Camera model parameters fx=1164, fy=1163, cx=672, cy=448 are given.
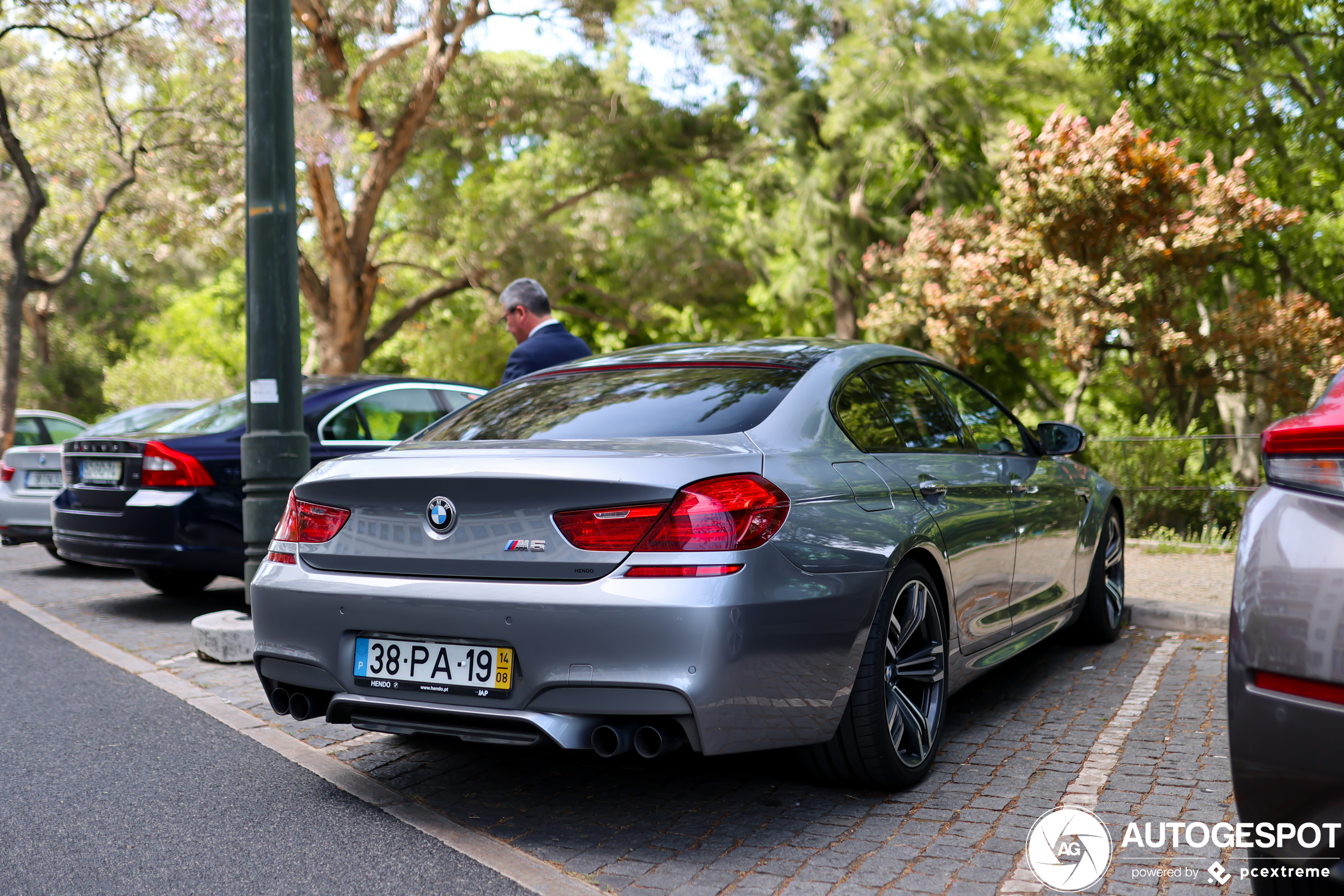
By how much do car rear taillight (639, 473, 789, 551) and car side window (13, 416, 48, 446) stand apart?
11131mm

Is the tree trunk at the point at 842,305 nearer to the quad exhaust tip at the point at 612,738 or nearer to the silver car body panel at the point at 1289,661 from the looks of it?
the quad exhaust tip at the point at 612,738

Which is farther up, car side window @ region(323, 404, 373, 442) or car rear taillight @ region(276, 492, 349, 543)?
car side window @ region(323, 404, 373, 442)

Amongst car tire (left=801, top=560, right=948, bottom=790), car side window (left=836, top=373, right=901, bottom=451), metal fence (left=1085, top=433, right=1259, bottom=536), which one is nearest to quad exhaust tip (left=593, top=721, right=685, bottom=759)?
car tire (left=801, top=560, right=948, bottom=790)

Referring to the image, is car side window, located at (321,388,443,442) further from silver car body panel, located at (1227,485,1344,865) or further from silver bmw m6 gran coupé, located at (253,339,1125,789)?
silver car body panel, located at (1227,485,1344,865)

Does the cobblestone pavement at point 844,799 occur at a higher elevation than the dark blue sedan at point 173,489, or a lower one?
lower

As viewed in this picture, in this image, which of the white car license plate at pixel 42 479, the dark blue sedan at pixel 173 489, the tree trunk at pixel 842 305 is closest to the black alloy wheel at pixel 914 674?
the dark blue sedan at pixel 173 489

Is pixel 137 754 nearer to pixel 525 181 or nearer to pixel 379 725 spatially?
pixel 379 725

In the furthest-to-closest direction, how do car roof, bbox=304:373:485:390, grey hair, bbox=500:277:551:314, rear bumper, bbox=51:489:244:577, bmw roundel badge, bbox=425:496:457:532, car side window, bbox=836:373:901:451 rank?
car roof, bbox=304:373:485:390
grey hair, bbox=500:277:551:314
rear bumper, bbox=51:489:244:577
car side window, bbox=836:373:901:451
bmw roundel badge, bbox=425:496:457:532

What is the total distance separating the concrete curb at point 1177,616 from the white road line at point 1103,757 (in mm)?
928

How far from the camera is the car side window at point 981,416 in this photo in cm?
504

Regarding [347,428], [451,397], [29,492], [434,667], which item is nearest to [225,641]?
[347,428]

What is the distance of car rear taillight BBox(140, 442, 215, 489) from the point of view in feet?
23.1

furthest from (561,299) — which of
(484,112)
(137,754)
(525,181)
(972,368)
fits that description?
(137,754)

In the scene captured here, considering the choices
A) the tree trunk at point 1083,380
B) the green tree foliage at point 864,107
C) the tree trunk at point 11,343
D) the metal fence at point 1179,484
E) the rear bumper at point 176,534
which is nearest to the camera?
the rear bumper at point 176,534
